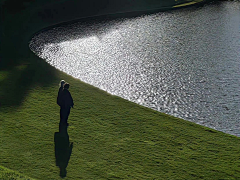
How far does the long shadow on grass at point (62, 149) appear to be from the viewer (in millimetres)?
9483

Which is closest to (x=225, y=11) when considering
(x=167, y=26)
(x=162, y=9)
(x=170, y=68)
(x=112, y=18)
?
(x=162, y=9)

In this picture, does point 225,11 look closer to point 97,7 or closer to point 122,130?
point 97,7

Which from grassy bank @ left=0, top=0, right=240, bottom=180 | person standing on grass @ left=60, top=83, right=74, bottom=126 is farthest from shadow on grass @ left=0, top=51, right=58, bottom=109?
person standing on grass @ left=60, top=83, right=74, bottom=126

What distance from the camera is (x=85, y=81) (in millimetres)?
16297

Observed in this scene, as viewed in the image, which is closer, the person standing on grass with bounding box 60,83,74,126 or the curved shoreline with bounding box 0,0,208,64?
the person standing on grass with bounding box 60,83,74,126

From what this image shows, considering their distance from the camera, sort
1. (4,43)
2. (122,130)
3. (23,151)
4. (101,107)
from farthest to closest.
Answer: (4,43), (101,107), (122,130), (23,151)

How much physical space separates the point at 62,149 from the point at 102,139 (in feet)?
4.61

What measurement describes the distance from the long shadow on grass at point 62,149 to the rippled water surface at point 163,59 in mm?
4286

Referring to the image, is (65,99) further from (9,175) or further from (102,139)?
(9,175)

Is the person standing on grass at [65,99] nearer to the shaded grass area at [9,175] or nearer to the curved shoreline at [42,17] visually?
the shaded grass area at [9,175]

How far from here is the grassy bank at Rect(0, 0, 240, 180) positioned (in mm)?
9398

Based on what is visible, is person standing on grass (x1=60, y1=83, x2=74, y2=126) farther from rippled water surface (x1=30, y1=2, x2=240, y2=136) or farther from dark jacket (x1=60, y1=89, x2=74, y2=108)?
rippled water surface (x1=30, y1=2, x2=240, y2=136)

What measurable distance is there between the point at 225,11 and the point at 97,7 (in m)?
12.3

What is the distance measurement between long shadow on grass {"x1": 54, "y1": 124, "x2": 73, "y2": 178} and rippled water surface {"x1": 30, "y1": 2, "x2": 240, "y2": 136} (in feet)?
14.1
